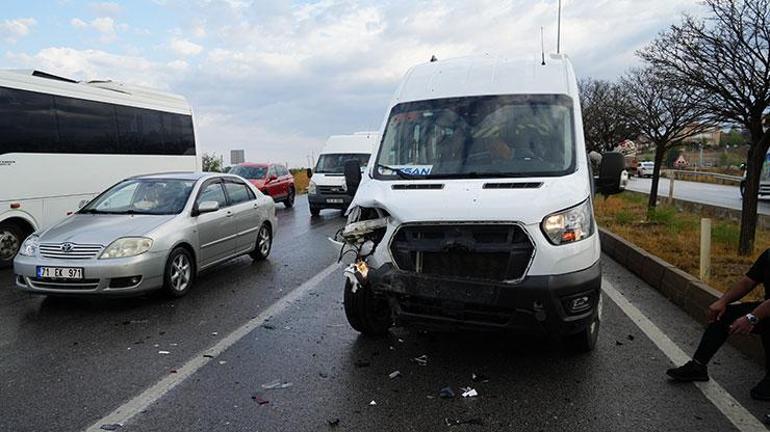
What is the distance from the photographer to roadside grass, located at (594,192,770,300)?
289 inches

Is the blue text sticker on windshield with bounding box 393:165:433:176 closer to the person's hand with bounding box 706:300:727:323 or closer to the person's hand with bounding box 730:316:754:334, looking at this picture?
the person's hand with bounding box 706:300:727:323

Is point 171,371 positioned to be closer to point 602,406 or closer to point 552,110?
point 602,406

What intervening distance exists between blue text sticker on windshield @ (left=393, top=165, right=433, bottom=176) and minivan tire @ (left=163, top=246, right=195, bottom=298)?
328 cm

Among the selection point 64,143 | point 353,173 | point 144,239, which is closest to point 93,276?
point 144,239

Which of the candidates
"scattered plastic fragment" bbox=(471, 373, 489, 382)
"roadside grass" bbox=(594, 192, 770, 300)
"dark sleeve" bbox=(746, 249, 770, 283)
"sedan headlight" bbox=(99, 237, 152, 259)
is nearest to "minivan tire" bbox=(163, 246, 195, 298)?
"sedan headlight" bbox=(99, 237, 152, 259)

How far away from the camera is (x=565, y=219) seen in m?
3.95

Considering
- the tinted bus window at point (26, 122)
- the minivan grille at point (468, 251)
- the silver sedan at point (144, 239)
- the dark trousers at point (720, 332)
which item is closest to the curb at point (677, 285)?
the dark trousers at point (720, 332)

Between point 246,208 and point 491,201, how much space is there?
18.2 ft

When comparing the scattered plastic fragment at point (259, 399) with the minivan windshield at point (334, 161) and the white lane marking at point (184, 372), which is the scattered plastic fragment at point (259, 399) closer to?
the white lane marking at point (184, 372)

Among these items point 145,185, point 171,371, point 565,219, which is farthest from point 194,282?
point 565,219

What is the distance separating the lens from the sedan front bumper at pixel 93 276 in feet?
19.6

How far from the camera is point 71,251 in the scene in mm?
6059

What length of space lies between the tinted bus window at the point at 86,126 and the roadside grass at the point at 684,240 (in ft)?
33.5

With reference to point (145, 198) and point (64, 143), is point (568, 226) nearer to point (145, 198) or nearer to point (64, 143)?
point (145, 198)
